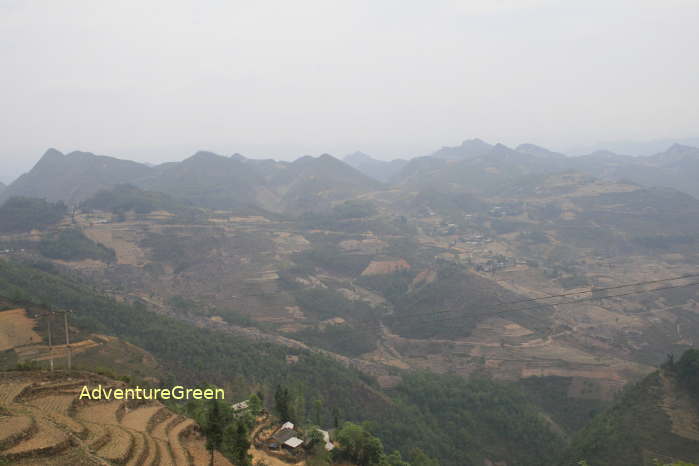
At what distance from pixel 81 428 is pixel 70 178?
621ft

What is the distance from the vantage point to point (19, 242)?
91.7 m

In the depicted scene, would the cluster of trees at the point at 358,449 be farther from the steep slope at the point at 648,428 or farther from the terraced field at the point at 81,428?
the steep slope at the point at 648,428

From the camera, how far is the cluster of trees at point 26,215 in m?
99.9

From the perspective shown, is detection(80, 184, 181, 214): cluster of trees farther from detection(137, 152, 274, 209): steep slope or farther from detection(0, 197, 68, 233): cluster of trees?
detection(137, 152, 274, 209): steep slope

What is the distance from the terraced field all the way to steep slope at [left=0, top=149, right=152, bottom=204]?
15695 cm

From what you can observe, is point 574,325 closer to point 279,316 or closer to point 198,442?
point 279,316

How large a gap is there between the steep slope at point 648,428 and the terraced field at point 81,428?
29.3m

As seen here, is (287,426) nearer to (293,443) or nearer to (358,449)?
(293,443)

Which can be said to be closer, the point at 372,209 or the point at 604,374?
the point at 604,374

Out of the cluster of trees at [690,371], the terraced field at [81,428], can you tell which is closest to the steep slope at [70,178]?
the terraced field at [81,428]

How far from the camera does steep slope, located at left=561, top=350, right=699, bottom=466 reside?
33094 millimetres

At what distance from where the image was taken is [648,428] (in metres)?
35.0

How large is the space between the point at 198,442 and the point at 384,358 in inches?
1797

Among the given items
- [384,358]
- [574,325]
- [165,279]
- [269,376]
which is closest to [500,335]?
[574,325]
